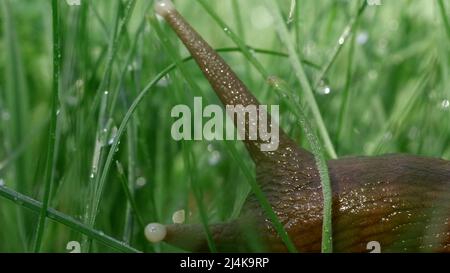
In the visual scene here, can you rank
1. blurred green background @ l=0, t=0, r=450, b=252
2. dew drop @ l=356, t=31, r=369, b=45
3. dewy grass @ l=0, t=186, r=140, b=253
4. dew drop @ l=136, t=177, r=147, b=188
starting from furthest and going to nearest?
dew drop @ l=356, t=31, r=369, b=45, dew drop @ l=136, t=177, r=147, b=188, blurred green background @ l=0, t=0, r=450, b=252, dewy grass @ l=0, t=186, r=140, b=253

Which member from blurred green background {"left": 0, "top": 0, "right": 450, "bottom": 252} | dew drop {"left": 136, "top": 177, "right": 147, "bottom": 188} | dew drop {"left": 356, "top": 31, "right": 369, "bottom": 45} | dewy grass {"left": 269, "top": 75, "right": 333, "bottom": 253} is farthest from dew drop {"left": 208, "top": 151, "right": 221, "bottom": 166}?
dewy grass {"left": 269, "top": 75, "right": 333, "bottom": 253}

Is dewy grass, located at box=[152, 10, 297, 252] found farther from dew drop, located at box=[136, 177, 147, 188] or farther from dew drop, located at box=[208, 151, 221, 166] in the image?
dew drop, located at box=[208, 151, 221, 166]

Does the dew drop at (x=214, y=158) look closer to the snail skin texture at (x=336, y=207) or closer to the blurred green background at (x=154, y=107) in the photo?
the blurred green background at (x=154, y=107)

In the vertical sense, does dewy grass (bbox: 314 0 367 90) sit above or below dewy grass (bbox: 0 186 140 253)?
above

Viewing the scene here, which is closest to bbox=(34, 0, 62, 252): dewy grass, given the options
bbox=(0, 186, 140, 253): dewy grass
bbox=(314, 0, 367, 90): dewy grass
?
bbox=(0, 186, 140, 253): dewy grass

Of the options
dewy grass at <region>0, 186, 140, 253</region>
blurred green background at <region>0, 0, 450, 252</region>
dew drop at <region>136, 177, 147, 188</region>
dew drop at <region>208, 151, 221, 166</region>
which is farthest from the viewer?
dew drop at <region>208, 151, 221, 166</region>

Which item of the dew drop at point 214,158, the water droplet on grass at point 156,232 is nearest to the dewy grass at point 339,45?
the dew drop at point 214,158

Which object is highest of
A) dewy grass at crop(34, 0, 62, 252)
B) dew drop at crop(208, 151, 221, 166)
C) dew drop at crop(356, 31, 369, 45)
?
dew drop at crop(356, 31, 369, 45)

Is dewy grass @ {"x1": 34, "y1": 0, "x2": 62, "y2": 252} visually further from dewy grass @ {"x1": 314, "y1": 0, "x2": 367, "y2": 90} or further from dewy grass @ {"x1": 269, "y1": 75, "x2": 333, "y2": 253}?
dewy grass @ {"x1": 314, "y1": 0, "x2": 367, "y2": 90}

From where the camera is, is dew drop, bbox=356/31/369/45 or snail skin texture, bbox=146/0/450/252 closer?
snail skin texture, bbox=146/0/450/252
